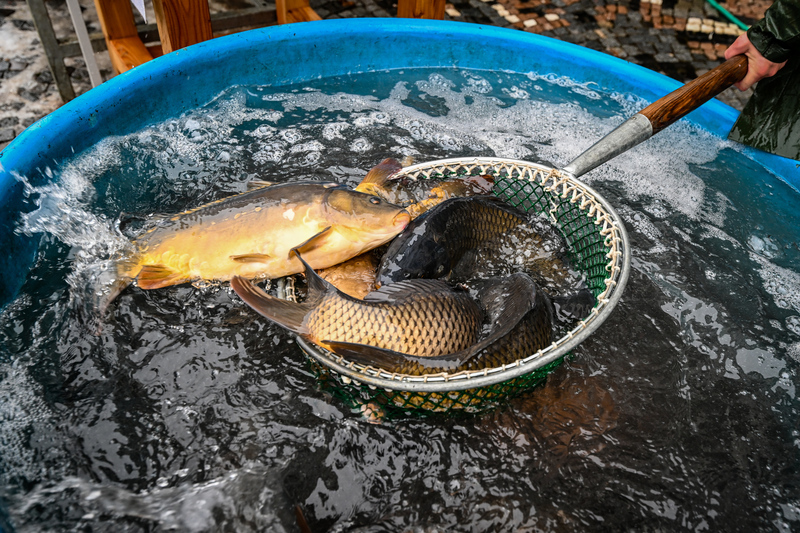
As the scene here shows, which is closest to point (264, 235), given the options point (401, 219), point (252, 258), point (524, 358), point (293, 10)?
point (252, 258)

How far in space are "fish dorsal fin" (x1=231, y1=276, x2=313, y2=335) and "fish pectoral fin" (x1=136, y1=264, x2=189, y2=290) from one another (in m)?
0.60

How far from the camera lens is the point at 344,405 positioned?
2227mm

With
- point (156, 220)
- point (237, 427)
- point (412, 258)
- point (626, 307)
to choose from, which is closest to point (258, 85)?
point (156, 220)

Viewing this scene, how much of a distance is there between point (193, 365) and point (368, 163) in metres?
1.67

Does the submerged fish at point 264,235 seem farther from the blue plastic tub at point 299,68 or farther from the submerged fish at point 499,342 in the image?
the blue plastic tub at point 299,68

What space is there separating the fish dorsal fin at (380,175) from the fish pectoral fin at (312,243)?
0.43 m

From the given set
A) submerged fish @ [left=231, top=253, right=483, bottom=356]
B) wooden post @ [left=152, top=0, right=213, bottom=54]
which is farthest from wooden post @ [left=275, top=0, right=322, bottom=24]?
submerged fish @ [left=231, top=253, right=483, bottom=356]

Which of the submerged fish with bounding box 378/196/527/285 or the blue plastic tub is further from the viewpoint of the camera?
the blue plastic tub

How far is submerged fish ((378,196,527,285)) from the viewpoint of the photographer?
2.32 metres

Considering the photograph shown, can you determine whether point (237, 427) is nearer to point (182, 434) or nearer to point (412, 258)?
point (182, 434)

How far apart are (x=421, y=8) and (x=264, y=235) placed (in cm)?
288

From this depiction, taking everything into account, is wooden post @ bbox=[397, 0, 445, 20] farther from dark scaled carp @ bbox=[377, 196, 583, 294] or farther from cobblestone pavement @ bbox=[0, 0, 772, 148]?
dark scaled carp @ bbox=[377, 196, 583, 294]

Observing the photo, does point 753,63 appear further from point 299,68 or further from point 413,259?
point 299,68

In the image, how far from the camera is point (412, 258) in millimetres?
2316
